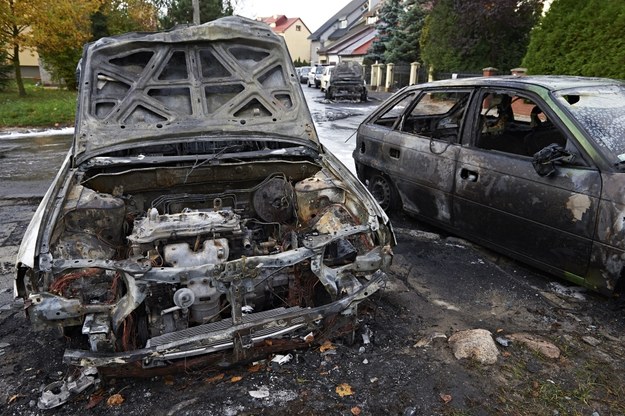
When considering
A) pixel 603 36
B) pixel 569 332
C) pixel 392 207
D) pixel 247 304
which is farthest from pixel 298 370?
pixel 603 36

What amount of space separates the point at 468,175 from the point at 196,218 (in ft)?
8.50

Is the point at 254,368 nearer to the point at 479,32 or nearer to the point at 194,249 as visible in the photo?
the point at 194,249

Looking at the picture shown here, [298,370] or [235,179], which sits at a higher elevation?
[235,179]

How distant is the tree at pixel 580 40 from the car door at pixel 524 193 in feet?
20.3

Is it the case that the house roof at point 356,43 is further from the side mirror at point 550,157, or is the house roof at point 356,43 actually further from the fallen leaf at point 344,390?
the fallen leaf at point 344,390

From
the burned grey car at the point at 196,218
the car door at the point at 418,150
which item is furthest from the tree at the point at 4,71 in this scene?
the car door at the point at 418,150

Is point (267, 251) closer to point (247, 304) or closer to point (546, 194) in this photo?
point (247, 304)

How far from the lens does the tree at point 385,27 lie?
1052 inches

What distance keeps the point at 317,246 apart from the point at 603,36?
9.84 m

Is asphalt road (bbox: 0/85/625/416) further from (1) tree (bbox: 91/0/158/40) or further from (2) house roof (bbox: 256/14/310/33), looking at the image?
(2) house roof (bbox: 256/14/310/33)

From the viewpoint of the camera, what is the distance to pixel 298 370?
301 cm

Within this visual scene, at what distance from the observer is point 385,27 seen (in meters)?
28.0

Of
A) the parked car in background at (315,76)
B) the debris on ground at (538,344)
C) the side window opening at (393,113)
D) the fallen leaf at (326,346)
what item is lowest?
the fallen leaf at (326,346)

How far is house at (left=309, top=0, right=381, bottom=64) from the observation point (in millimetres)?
43916
